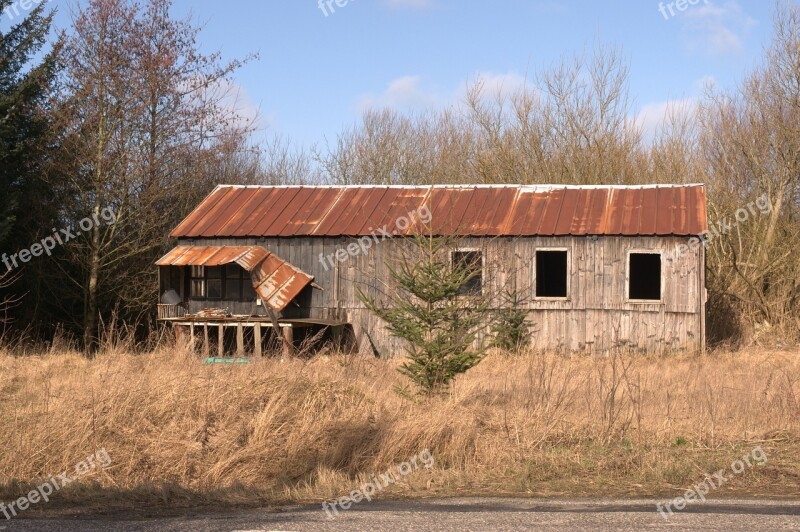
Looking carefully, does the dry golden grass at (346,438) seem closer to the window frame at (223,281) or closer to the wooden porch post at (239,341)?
the wooden porch post at (239,341)

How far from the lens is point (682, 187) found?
18953mm

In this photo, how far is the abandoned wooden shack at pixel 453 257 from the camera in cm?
1728

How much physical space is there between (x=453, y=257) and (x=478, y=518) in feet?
37.3

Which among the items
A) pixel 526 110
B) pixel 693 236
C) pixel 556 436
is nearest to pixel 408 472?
pixel 556 436

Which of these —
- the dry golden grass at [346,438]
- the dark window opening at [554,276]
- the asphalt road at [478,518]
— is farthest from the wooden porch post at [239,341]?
the asphalt road at [478,518]

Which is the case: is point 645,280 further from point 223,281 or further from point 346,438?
point 346,438

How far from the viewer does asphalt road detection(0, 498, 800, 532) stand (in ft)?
19.0

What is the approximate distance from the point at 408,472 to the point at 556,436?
1855 millimetres

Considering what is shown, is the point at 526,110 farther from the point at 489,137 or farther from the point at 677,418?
the point at 677,418

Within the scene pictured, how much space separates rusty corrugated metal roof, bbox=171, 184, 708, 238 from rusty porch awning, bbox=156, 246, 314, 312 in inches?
21.8

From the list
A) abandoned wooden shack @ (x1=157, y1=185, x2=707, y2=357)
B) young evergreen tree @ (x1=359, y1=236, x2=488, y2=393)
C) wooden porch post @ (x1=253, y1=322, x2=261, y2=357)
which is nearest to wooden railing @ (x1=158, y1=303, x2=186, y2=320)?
abandoned wooden shack @ (x1=157, y1=185, x2=707, y2=357)

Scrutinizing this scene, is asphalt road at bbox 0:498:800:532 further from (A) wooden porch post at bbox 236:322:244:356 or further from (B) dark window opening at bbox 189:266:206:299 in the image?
(B) dark window opening at bbox 189:266:206:299

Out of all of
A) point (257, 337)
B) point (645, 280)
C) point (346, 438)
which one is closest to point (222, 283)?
point (257, 337)

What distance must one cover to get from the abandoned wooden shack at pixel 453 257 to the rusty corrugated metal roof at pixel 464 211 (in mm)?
40
